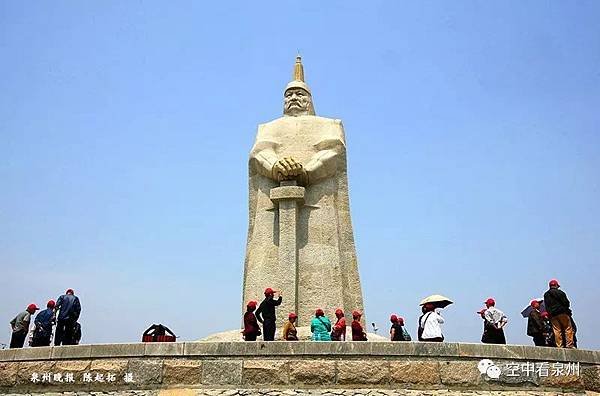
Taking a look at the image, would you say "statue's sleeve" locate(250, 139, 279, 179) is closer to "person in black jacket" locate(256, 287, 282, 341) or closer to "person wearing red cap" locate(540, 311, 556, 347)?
"person in black jacket" locate(256, 287, 282, 341)

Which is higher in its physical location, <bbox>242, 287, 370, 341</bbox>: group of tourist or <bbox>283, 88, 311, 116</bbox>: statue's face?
<bbox>283, 88, 311, 116</bbox>: statue's face

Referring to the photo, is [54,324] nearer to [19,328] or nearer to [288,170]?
[19,328]

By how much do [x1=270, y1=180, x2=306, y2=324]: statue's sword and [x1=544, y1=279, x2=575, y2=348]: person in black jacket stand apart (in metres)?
4.27

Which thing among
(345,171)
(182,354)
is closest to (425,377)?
(182,354)

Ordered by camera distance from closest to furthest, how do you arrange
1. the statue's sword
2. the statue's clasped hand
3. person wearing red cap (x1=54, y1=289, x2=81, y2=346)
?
person wearing red cap (x1=54, y1=289, x2=81, y2=346), the statue's sword, the statue's clasped hand

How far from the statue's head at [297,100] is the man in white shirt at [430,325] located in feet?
18.2

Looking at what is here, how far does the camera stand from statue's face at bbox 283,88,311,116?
14297 mm

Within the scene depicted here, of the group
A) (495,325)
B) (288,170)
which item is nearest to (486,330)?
(495,325)

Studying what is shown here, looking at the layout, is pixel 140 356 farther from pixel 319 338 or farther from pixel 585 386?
pixel 585 386

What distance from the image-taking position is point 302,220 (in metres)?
13.1

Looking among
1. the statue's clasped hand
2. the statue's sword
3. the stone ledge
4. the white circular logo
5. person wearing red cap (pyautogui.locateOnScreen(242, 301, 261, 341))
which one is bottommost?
the white circular logo

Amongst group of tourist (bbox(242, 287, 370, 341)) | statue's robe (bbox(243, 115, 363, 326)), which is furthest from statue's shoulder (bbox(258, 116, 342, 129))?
group of tourist (bbox(242, 287, 370, 341))

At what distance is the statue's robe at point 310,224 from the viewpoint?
1256 centimetres

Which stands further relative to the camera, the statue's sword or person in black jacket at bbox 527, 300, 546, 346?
the statue's sword
